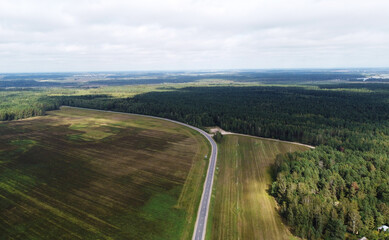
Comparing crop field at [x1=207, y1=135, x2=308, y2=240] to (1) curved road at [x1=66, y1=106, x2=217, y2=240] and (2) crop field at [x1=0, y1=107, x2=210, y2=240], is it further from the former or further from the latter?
(2) crop field at [x1=0, y1=107, x2=210, y2=240]

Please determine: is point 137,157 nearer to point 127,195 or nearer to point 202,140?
point 127,195

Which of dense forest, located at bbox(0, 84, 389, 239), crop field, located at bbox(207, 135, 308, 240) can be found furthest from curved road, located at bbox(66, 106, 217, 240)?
dense forest, located at bbox(0, 84, 389, 239)

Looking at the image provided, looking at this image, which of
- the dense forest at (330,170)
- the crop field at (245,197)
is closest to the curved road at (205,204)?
the crop field at (245,197)

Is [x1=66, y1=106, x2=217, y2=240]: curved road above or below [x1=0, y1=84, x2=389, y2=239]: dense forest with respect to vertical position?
below

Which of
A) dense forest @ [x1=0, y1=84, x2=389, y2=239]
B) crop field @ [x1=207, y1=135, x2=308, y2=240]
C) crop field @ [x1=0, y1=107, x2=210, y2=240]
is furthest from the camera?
dense forest @ [x1=0, y1=84, x2=389, y2=239]

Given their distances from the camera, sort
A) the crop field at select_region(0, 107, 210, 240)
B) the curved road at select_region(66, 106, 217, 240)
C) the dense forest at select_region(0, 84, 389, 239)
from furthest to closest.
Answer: the dense forest at select_region(0, 84, 389, 239) < the crop field at select_region(0, 107, 210, 240) < the curved road at select_region(66, 106, 217, 240)

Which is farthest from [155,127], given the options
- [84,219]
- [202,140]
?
[84,219]

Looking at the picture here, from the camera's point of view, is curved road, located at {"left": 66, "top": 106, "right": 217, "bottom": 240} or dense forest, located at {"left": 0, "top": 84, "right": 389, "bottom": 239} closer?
curved road, located at {"left": 66, "top": 106, "right": 217, "bottom": 240}

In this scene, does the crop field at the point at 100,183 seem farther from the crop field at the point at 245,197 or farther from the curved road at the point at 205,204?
the crop field at the point at 245,197
